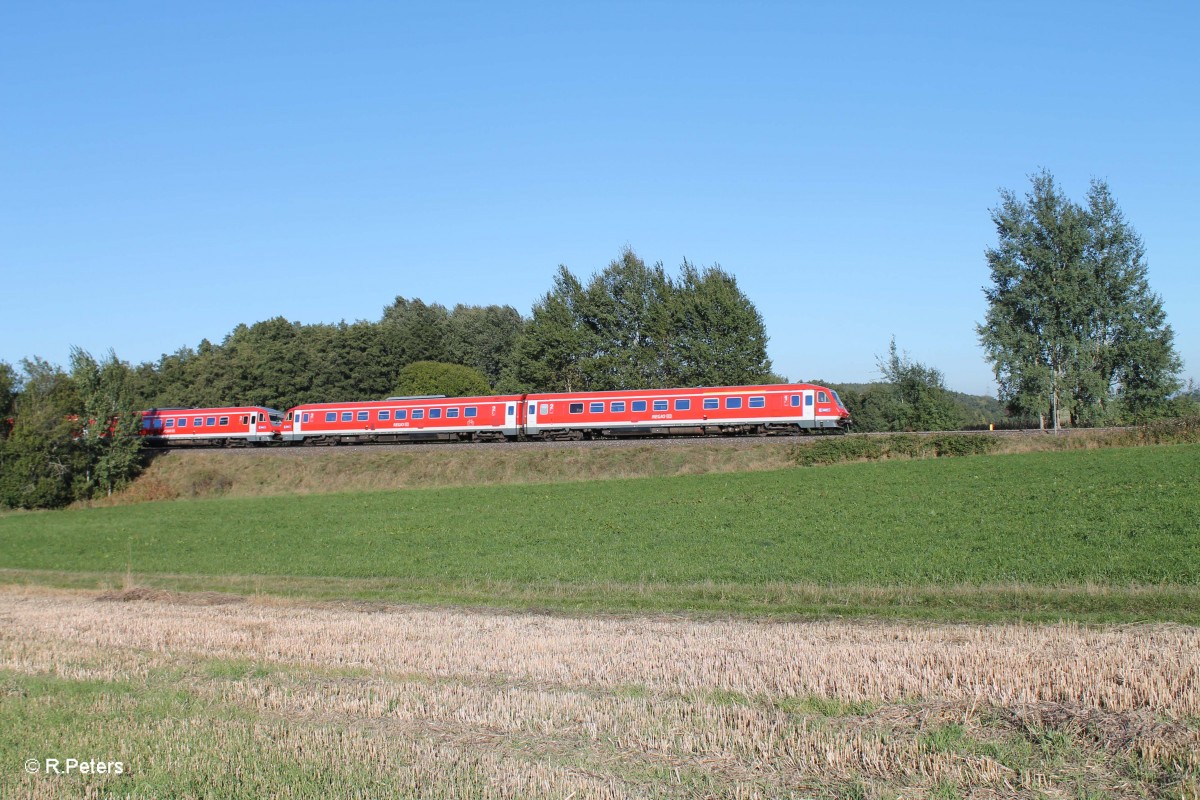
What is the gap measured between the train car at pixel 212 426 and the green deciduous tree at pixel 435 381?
115 feet

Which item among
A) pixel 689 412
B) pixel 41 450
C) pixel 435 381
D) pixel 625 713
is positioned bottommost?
pixel 625 713

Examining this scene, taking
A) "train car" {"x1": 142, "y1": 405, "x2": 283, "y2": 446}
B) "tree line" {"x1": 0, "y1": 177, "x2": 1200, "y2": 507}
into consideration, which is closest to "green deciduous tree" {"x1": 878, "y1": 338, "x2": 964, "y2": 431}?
"tree line" {"x1": 0, "y1": 177, "x2": 1200, "y2": 507}

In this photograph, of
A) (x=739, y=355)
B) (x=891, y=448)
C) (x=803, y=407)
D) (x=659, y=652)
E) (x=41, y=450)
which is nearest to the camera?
(x=659, y=652)

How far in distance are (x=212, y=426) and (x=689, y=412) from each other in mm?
33712

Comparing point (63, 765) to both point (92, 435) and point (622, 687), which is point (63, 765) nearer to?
point (622, 687)

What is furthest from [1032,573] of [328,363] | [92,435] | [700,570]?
[328,363]

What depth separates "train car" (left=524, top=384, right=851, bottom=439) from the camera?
1775 inches

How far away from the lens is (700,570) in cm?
2072

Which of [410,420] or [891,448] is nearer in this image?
[891,448]

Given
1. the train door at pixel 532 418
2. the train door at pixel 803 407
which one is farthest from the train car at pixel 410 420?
the train door at pixel 803 407
